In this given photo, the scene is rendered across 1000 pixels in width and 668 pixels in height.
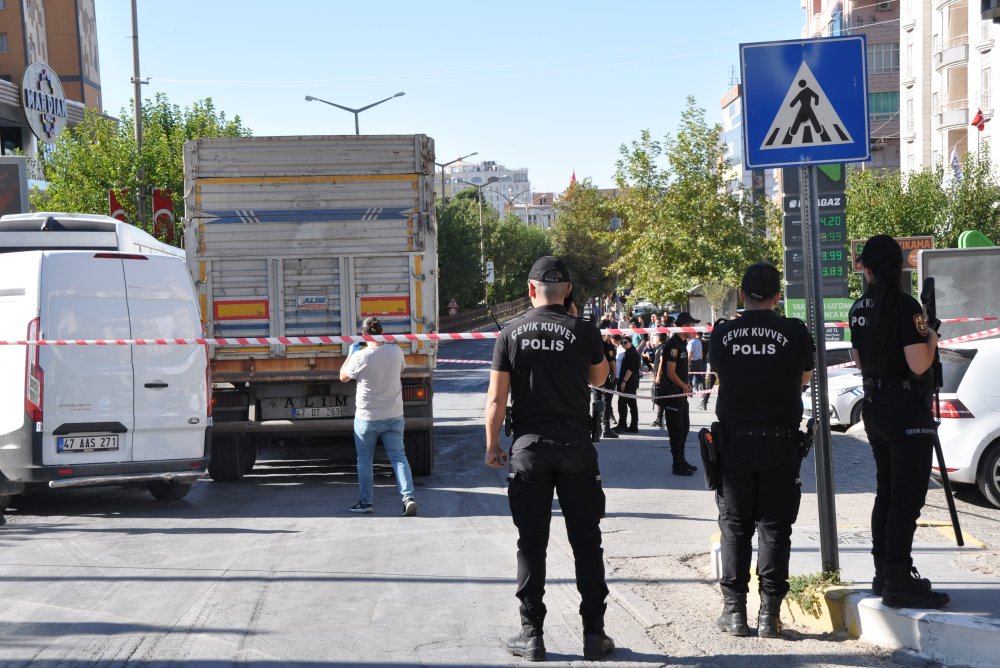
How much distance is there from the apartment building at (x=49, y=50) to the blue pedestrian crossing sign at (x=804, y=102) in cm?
5575

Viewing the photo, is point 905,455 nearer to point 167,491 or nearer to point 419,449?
point 419,449

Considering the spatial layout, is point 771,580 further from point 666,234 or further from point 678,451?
point 666,234

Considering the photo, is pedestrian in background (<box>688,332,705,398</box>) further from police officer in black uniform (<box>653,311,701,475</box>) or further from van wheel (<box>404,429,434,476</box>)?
van wheel (<box>404,429,434,476</box>)

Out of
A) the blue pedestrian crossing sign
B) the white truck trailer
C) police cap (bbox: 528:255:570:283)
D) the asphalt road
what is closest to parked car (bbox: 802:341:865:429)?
the asphalt road

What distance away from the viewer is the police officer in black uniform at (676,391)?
12.4m

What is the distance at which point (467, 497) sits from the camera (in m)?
11.1

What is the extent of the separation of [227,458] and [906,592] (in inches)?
336

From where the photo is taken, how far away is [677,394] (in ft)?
42.2

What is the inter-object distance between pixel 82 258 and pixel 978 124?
34.6 meters

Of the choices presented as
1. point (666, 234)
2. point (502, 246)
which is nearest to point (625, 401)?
point (666, 234)

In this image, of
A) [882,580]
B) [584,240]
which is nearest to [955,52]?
[584,240]

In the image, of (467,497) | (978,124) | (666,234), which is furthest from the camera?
(978,124)

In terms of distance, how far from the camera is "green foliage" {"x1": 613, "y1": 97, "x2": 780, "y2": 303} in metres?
33.1

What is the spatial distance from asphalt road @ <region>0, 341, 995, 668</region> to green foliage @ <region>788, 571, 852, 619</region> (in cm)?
22
